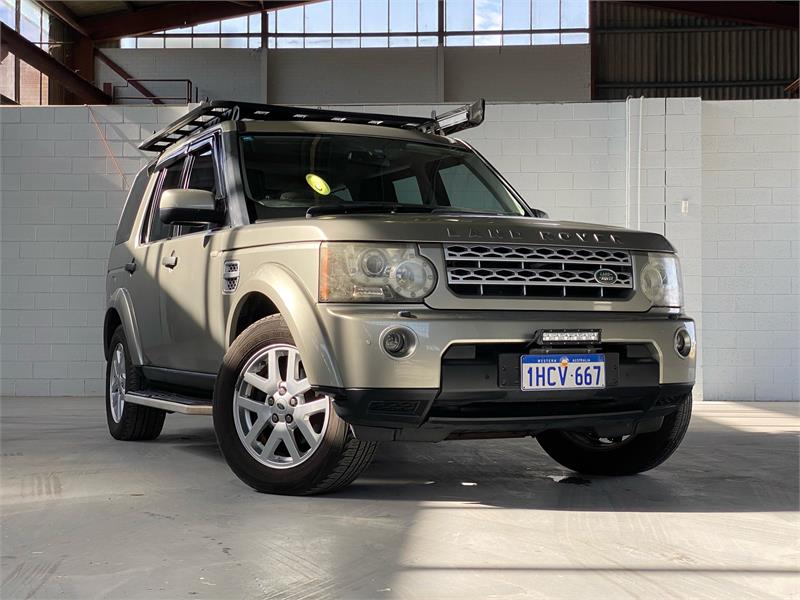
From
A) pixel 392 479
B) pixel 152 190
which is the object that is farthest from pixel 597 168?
pixel 392 479

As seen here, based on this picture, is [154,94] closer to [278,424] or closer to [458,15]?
[458,15]

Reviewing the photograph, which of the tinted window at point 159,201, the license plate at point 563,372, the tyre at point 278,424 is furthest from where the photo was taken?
the tinted window at point 159,201

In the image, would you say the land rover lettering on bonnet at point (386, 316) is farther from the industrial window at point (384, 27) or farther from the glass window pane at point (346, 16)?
the glass window pane at point (346, 16)

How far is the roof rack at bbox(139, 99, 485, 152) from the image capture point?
4973mm

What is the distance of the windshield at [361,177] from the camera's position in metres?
4.57

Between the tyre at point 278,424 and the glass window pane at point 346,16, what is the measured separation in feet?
69.1

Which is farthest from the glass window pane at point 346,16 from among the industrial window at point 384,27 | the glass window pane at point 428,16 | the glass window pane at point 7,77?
the glass window pane at point 7,77

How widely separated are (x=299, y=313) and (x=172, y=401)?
1.37 m

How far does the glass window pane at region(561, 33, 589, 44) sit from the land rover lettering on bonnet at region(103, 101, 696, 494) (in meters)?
20.4

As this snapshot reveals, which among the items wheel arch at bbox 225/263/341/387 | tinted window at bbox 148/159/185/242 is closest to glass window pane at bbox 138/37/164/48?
tinted window at bbox 148/159/185/242

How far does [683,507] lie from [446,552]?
1314 millimetres

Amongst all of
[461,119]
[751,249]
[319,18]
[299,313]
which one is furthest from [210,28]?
[299,313]

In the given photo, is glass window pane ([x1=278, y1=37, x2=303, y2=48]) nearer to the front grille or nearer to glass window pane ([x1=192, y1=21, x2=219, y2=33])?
glass window pane ([x1=192, y1=21, x2=219, y2=33])

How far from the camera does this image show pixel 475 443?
617 cm
